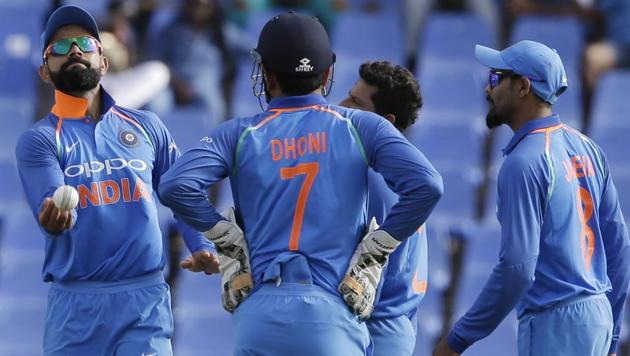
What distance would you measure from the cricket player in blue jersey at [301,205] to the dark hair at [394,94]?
1.21 m

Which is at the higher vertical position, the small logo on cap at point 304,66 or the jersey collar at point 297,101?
the small logo on cap at point 304,66

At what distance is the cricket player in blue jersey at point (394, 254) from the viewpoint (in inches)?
227

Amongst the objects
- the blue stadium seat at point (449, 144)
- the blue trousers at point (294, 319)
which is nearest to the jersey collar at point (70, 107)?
the blue trousers at point (294, 319)

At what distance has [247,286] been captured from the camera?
Answer: 4969 millimetres

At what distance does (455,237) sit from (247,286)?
554 centimetres

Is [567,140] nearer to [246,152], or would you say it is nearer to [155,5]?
[246,152]

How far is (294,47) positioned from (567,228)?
1.55 m

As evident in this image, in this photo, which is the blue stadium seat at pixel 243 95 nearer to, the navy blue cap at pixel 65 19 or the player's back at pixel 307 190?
the navy blue cap at pixel 65 19

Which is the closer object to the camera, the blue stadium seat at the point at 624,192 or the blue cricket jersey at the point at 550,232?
the blue cricket jersey at the point at 550,232

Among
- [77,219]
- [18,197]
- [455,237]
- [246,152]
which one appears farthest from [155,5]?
[246,152]

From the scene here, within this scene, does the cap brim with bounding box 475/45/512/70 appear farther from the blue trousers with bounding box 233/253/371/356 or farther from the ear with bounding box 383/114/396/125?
the blue trousers with bounding box 233/253/371/356

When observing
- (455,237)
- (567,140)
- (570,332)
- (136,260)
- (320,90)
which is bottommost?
(455,237)

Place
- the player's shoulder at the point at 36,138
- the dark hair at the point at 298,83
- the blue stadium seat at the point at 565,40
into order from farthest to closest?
the blue stadium seat at the point at 565,40, the player's shoulder at the point at 36,138, the dark hair at the point at 298,83

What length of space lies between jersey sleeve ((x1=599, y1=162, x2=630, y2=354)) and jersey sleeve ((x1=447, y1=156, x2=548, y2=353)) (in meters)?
0.48
